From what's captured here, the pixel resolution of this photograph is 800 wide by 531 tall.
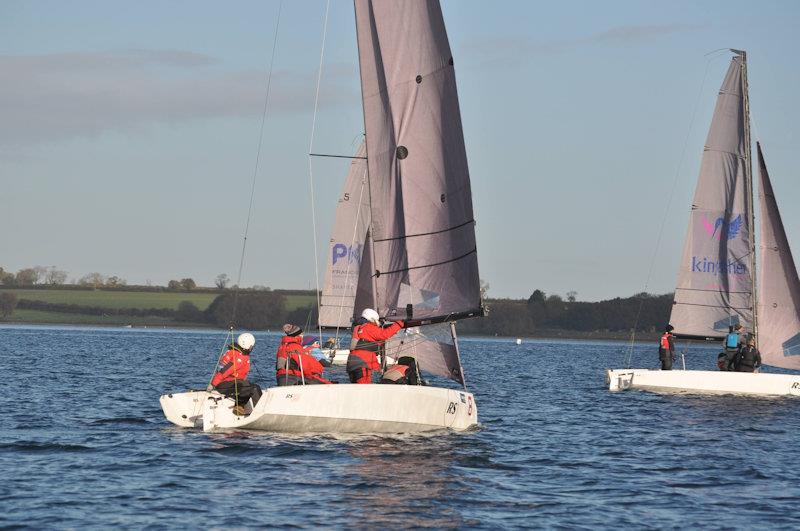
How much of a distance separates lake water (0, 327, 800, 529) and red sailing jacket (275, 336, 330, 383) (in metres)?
1.44

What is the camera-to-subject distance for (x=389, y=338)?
2306 centimetres

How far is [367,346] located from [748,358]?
1868 centimetres

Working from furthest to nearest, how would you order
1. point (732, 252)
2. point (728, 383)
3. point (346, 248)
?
point (346, 248)
point (732, 252)
point (728, 383)

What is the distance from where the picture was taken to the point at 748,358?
37625 millimetres

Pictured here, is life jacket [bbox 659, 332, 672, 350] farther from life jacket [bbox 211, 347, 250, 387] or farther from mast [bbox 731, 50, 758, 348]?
life jacket [bbox 211, 347, 250, 387]

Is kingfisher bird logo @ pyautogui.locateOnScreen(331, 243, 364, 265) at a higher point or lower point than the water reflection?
higher

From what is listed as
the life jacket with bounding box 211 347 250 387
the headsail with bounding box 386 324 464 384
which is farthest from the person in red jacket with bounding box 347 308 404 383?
the life jacket with bounding box 211 347 250 387

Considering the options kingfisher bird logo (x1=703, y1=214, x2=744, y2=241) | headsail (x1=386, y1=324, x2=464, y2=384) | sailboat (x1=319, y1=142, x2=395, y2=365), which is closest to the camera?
headsail (x1=386, y1=324, x2=464, y2=384)

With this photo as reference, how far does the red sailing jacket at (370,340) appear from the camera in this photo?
2275 cm

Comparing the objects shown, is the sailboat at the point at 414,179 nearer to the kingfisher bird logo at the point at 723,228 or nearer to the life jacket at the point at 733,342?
the life jacket at the point at 733,342

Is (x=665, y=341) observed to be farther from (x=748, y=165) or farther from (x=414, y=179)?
(x=414, y=179)

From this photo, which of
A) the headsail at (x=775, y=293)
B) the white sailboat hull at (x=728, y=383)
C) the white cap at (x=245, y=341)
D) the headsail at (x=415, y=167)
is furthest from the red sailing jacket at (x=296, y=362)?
the headsail at (x=775, y=293)

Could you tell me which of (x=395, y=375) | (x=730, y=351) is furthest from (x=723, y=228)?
(x=395, y=375)

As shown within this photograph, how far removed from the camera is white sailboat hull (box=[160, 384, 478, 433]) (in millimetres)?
21469
